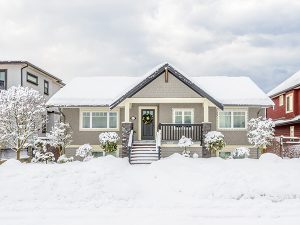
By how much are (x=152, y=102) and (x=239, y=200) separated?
12783 mm

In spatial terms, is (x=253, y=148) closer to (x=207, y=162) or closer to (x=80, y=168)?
(x=207, y=162)

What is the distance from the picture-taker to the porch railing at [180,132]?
26.6 metres

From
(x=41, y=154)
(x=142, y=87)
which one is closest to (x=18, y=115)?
(x=41, y=154)

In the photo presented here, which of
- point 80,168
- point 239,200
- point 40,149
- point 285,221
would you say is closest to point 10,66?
point 40,149

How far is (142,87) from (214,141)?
5.69 meters

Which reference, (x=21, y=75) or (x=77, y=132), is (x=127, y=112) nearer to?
(x=77, y=132)

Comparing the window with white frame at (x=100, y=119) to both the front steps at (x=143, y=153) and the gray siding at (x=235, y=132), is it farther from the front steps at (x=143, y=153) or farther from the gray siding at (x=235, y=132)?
the gray siding at (x=235, y=132)

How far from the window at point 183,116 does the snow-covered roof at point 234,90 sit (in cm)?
202

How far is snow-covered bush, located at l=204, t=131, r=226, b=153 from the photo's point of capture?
83.4ft

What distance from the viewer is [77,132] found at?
94.4 feet

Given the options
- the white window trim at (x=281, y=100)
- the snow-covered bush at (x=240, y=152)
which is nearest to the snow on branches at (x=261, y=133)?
the snow-covered bush at (x=240, y=152)

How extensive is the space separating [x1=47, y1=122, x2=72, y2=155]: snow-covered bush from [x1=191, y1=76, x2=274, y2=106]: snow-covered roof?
9.18 m

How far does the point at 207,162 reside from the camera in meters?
20.8

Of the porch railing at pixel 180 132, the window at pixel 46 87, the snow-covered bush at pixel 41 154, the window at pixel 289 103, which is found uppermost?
the window at pixel 46 87
